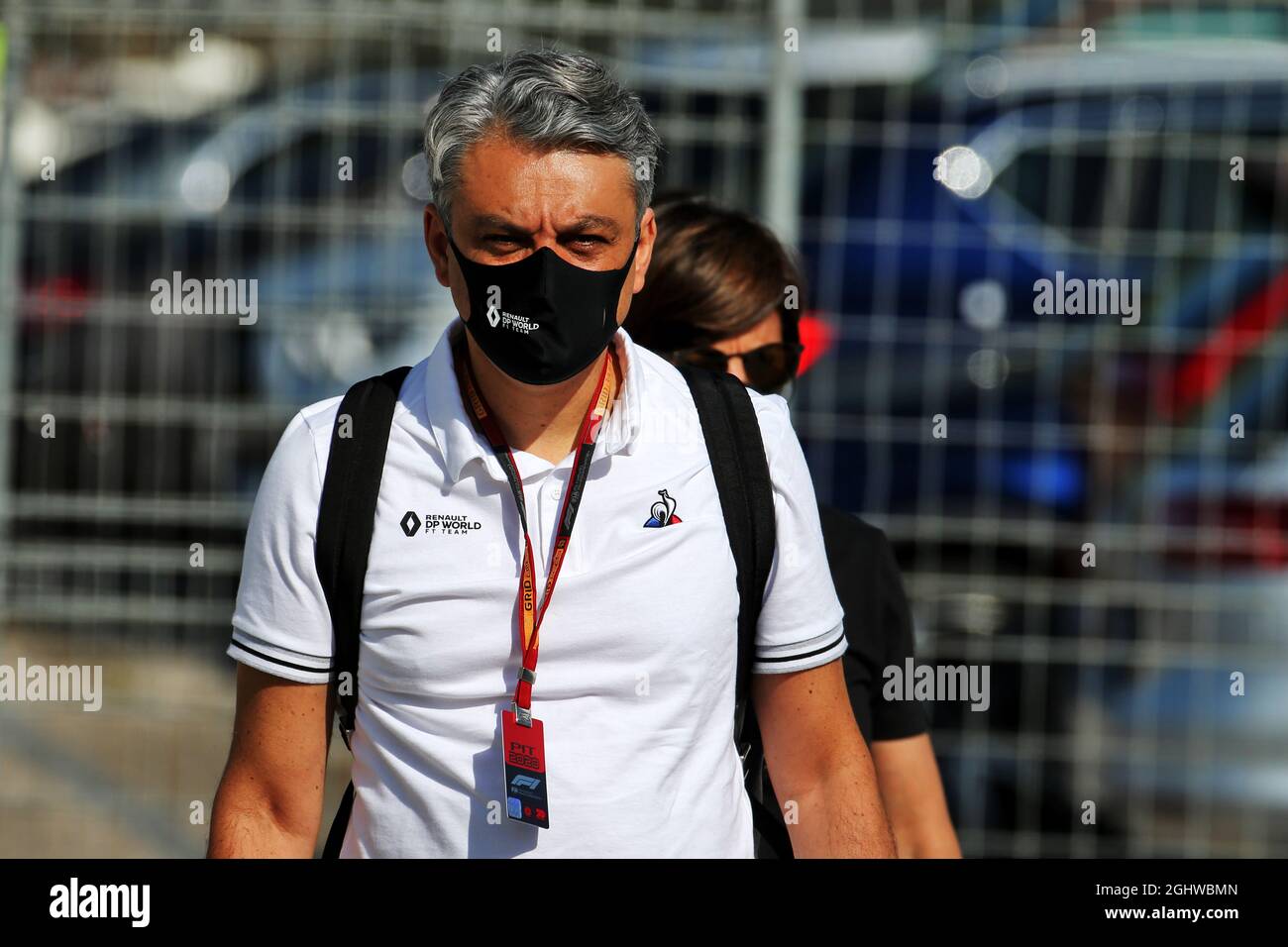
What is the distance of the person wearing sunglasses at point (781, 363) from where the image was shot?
2531 millimetres

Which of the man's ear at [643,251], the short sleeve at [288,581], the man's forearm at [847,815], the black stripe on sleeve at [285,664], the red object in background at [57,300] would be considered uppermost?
the man's ear at [643,251]

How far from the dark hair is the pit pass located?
89 centimetres

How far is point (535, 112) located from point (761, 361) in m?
0.80

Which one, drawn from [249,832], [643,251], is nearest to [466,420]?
[643,251]

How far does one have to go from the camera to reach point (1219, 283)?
459 cm

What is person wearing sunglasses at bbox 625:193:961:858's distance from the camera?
253 centimetres

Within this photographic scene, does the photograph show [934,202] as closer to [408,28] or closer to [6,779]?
[408,28]

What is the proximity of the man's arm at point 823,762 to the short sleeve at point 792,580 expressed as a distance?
30 mm

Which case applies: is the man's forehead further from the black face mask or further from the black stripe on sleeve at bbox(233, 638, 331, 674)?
the black stripe on sleeve at bbox(233, 638, 331, 674)

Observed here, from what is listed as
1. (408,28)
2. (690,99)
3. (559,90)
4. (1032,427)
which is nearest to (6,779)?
(408,28)

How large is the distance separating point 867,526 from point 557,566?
872mm

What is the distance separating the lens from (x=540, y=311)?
6.46 ft

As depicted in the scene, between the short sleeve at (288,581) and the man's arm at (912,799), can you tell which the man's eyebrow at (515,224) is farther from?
the man's arm at (912,799)

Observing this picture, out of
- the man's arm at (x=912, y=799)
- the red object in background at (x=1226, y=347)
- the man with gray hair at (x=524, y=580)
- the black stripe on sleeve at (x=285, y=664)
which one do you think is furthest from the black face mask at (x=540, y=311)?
the red object in background at (x=1226, y=347)
